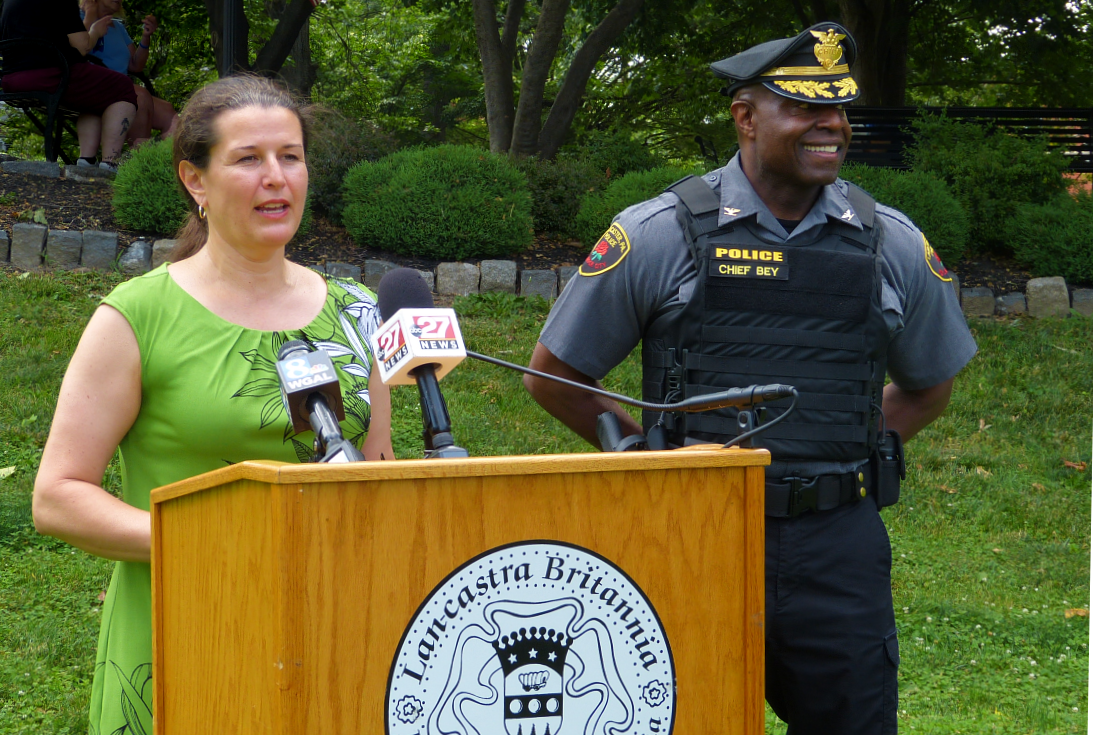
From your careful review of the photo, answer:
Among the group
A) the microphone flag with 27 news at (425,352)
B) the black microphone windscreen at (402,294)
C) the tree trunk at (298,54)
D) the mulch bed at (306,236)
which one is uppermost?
the tree trunk at (298,54)

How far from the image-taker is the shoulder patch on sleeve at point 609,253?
283 centimetres

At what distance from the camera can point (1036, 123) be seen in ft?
40.6

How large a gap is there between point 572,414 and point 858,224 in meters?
0.92

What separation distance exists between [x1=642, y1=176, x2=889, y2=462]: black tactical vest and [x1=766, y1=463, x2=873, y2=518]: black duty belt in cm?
6

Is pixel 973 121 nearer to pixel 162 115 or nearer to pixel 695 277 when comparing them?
pixel 162 115

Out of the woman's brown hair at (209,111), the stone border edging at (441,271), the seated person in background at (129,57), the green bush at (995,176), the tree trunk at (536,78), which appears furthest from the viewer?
the tree trunk at (536,78)

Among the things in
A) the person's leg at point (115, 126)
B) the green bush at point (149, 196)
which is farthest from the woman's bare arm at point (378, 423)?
the person's leg at point (115, 126)

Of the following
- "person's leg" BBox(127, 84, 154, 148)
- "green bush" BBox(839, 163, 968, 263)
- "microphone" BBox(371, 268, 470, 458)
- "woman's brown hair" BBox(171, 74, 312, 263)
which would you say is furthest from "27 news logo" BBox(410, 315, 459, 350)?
"person's leg" BBox(127, 84, 154, 148)

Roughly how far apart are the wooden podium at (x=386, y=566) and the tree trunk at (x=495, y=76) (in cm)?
1079

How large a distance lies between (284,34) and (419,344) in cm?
1045

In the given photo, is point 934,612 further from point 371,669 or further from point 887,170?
point 887,170

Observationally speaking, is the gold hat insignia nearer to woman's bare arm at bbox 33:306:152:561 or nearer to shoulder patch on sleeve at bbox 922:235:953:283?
shoulder patch on sleeve at bbox 922:235:953:283

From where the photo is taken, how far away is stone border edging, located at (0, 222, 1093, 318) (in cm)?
828

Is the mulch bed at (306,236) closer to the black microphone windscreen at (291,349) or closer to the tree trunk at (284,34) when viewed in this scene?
the tree trunk at (284,34)
